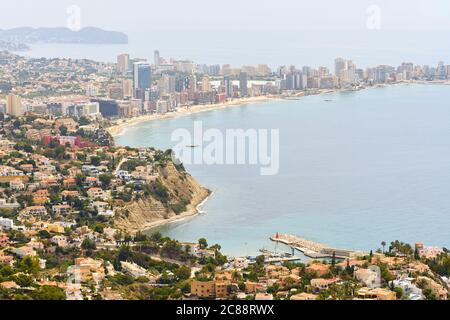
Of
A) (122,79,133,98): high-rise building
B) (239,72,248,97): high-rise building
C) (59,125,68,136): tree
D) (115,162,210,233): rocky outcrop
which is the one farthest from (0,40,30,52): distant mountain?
(115,162,210,233): rocky outcrop

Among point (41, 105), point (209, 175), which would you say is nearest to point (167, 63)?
point (41, 105)

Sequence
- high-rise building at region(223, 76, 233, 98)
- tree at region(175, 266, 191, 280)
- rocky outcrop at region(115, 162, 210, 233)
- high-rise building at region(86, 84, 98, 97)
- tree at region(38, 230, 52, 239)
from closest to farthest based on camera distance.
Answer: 1. tree at region(175, 266, 191, 280)
2. tree at region(38, 230, 52, 239)
3. rocky outcrop at region(115, 162, 210, 233)
4. high-rise building at region(86, 84, 98, 97)
5. high-rise building at region(223, 76, 233, 98)

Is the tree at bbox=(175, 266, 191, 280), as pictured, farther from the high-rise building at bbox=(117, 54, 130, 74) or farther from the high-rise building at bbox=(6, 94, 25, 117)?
the high-rise building at bbox=(117, 54, 130, 74)

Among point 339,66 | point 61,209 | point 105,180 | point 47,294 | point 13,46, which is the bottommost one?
point 61,209

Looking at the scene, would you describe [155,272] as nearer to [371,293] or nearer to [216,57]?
[371,293]

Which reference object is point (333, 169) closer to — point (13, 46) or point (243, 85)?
point (243, 85)

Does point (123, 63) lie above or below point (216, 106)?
above

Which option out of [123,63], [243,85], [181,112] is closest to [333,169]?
[181,112]
